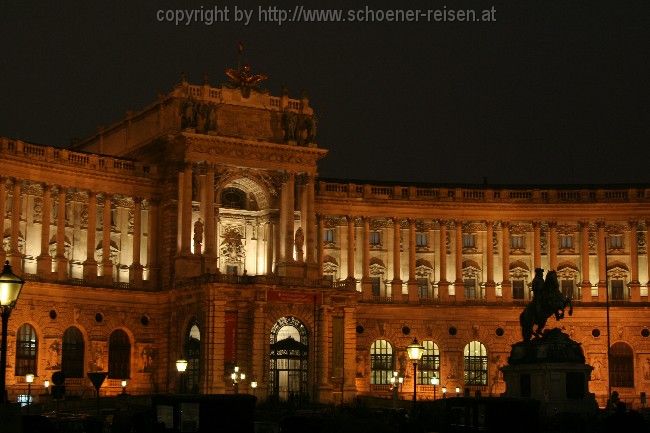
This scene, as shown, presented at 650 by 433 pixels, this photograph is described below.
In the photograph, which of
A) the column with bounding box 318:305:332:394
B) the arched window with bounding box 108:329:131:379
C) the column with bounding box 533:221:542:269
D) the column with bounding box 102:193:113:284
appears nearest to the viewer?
the column with bounding box 318:305:332:394

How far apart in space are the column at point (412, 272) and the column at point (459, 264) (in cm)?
335

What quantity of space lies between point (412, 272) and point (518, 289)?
29.7 feet

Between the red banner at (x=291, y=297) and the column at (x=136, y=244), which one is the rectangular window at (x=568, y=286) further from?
the column at (x=136, y=244)

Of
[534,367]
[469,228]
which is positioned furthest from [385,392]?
[534,367]

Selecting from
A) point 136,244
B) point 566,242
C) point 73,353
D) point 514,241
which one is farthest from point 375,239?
point 73,353

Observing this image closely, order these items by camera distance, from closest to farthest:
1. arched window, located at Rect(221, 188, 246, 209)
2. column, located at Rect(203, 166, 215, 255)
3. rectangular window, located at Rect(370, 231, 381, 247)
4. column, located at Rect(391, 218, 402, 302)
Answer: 1. column, located at Rect(203, 166, 215, 255)
2. arched window, located at Rect(221, 188, 246, 209)
3. column, located at Rect(391, 218, 402, 302)
4. rectangular window, located at Rect(370, 231, 381, 247)

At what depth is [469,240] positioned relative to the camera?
110500 millimetres

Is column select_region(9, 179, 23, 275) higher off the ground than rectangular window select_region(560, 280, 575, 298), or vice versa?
column select_region(9, 179, 23, 275)

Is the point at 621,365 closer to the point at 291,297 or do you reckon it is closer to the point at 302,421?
the point at 291,297

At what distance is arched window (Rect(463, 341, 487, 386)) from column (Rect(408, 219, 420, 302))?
232 inches

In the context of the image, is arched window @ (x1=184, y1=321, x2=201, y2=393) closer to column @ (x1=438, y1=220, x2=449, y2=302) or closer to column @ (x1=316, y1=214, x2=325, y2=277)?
column @ (x1=316, y1=214, x2=325, y2=277)

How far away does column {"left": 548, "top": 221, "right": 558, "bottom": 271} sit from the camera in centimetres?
10894

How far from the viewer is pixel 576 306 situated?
107938 millimetres

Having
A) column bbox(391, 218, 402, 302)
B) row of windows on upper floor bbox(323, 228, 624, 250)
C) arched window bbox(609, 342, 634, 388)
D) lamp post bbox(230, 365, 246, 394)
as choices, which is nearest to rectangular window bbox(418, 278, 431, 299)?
column bbox(391, 218, 402, 302)
